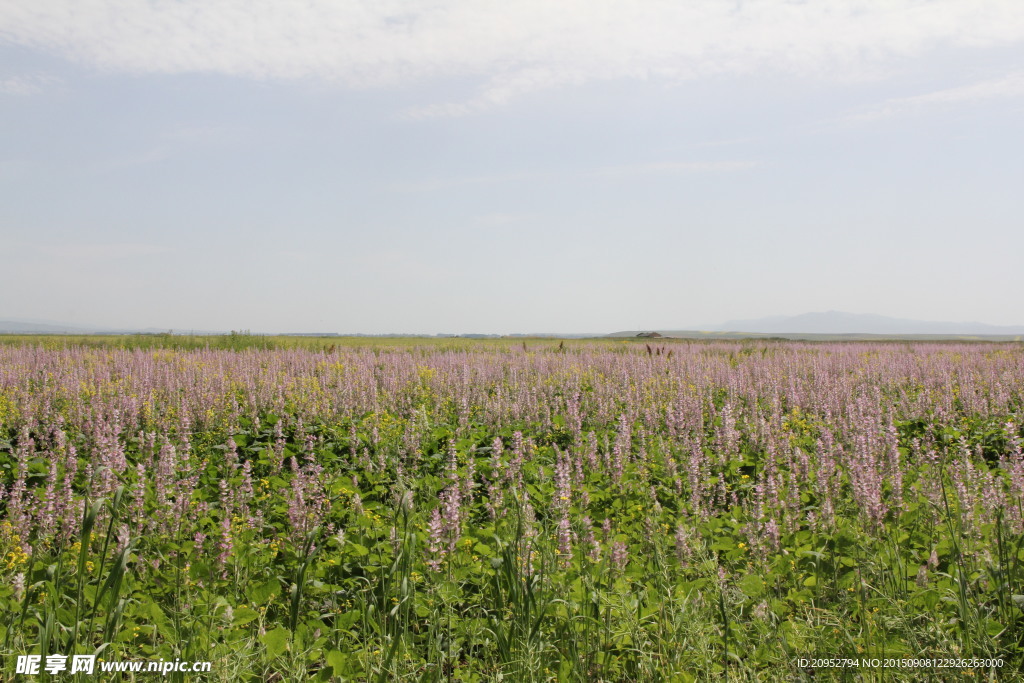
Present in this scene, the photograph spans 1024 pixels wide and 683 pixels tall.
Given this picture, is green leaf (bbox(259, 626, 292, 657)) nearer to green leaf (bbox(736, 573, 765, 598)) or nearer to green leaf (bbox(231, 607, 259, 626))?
green leaf (bbox(231, 607, 259, 626))

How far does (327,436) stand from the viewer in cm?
814

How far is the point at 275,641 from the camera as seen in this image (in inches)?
117

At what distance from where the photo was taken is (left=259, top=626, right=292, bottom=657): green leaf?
2.94 m

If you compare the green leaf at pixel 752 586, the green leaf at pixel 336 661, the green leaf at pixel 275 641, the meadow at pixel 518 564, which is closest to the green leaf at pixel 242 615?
the meadow at pixel 518 564

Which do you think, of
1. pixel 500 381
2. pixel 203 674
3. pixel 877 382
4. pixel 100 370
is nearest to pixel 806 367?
pixel 877 382

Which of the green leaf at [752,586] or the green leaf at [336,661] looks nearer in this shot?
the green leaf at [336,661]

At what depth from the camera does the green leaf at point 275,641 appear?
294 cm

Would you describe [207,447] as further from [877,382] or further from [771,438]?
[877,382]

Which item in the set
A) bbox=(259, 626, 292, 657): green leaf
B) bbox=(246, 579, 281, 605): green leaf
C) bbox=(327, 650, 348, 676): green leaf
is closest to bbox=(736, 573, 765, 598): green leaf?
bbox=(327, 650, 348, 676): green leaf

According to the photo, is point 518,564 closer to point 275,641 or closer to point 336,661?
point 336,661

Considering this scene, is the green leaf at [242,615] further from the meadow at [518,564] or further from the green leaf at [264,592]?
the green leaf at [264,592]

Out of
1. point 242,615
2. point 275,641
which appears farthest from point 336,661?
point 242,615

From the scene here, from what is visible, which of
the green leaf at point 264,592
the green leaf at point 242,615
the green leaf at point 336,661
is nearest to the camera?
the green leaf at point 336,661

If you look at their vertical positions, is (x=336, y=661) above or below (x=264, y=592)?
below
